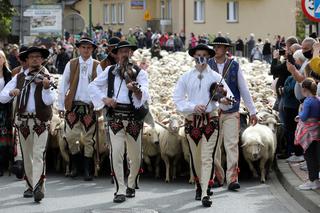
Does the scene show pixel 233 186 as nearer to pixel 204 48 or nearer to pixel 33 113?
pixel 204 48

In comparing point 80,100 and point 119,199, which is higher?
point 80,100

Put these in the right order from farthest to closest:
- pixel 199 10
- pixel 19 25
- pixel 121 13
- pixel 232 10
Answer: pixel 121 13 → pixel 199 10 → pixel 232 10 → pixel 19 25

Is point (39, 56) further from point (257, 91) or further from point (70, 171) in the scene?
point (257, 91)

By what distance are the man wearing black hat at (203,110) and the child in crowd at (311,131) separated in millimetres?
1057

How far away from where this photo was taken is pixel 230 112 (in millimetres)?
11359

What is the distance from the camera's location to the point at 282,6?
54062mm

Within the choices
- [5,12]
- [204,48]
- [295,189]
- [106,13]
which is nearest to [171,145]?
[295,189]

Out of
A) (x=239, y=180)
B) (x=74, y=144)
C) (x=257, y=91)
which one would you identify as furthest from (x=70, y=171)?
(x=257, y=91)

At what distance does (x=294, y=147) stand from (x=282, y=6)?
41336 mm

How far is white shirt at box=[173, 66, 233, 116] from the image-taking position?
404 inches

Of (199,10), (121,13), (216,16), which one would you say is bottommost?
(216,16)

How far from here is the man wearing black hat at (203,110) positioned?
10.2 metres

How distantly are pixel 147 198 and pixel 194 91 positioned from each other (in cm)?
161

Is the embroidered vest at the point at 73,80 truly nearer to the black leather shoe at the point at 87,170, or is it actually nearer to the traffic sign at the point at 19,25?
the black leather shoe at the point at 87,170
